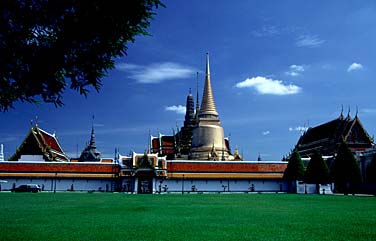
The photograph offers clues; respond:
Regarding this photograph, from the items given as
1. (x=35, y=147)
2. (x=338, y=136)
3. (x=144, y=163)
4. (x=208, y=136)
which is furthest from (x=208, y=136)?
(x=35, y=147)

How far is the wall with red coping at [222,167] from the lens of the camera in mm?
59094

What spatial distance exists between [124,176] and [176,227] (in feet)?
152

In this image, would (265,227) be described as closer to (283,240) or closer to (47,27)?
(283,240)

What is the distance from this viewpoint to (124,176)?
5691cm

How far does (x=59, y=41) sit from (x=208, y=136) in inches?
2498

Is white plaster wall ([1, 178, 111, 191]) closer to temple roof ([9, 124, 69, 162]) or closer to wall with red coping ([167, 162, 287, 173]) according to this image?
temple roof ([9, 124, 69, 162])

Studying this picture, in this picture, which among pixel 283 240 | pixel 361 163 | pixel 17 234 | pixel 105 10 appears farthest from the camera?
pixel 361 163

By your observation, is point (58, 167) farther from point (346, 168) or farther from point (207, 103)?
point (346, 168)

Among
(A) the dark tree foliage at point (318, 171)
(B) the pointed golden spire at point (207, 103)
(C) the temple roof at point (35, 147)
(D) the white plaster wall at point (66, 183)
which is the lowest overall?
(D) the white plaster wall at point (66, 183)

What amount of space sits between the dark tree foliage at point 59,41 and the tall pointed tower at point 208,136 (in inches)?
2399

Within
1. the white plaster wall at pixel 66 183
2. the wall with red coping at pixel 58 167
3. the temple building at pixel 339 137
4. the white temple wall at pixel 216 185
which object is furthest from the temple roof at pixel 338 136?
the white plaster wall at pixel 66 183

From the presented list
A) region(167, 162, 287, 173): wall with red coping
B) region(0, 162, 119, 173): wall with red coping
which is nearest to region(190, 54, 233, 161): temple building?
region(167, 162, 287, 173): wall with red coping

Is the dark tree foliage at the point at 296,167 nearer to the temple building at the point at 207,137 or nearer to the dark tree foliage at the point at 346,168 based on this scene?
the dark tree foliage at the point at 346,168

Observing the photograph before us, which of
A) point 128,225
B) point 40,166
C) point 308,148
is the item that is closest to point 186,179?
point 40,166
